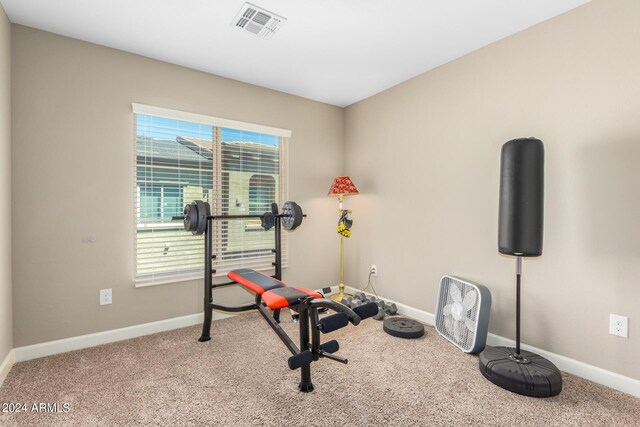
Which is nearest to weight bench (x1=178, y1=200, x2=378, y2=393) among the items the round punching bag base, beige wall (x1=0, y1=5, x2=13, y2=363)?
the round punching bag base

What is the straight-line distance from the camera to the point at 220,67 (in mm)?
2945

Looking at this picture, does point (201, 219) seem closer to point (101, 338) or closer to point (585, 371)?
point (101, 338)

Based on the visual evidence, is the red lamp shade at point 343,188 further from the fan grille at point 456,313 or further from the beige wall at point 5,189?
the beige wall at point 5,189

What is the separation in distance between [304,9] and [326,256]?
104 inches

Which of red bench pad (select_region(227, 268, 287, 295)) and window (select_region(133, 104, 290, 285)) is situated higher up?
window (select_region(133, 104, 290, 285))

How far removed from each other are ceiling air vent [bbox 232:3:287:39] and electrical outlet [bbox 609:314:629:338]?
9.61ft

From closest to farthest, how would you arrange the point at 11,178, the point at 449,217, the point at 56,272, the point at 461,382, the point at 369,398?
the point at 369,398 → the point at 461,382 → the point at 11,178 → the point at 56,272 → the point at 449,217

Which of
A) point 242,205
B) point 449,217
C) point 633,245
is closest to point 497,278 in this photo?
point 449,217

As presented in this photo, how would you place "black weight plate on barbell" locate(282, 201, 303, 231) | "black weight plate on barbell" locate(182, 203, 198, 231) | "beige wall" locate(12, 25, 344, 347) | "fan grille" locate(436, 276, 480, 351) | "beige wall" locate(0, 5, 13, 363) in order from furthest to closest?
"black weight plate on barbell" locate(282, 201, 303, 231) < "black weight plate on barbell" locate(182, 203, 198, 231) < "fan grille" locate(436, 276, 480, 351) < "beige wall" locate(12, 25, 344, 347) < "beige wall" locate(0, 5, 13, 363)

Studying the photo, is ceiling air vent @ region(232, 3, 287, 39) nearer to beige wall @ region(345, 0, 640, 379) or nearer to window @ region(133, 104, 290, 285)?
window @ region(133, 104, 290, 285)

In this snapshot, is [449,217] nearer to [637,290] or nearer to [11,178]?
[637,290]

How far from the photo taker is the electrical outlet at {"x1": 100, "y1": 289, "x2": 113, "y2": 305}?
255 centimetres

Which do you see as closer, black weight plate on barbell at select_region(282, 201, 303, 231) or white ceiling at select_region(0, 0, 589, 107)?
white ceiling at select_region(0, 0, 589, 107)

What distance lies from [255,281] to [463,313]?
1.68 m
